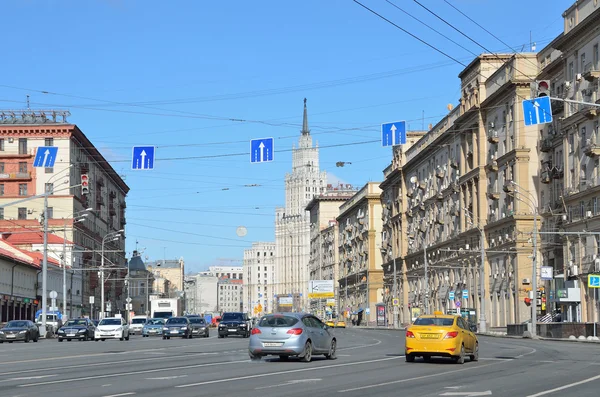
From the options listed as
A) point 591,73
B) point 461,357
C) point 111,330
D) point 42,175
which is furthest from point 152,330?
point 461,357

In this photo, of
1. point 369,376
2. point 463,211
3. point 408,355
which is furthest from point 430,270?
point 369,376

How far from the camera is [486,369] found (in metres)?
26.2

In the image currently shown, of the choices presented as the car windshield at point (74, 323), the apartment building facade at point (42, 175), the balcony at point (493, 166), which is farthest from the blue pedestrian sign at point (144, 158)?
the apartment building facade at point (42, 175)

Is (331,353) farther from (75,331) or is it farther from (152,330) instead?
(152,330)

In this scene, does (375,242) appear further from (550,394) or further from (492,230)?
(550,394)

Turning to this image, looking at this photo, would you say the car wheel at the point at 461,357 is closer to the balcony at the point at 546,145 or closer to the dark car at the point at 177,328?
the dark car at the point at 177,328

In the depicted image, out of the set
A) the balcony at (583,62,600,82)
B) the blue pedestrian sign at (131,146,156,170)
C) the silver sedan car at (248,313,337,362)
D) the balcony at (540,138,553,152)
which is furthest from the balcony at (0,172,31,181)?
the silver sedan car at (248,313,337,362)

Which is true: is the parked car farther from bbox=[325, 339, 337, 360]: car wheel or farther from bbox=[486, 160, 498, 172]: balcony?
bbox=[325, 339, 337, 360]: car wheel

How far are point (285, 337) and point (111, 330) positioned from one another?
31830 mm

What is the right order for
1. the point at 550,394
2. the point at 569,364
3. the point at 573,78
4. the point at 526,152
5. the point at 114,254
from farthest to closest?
the point at 114,254, the point at 526,152, the point at 573,78, the point at 569,364, the point at 550,394

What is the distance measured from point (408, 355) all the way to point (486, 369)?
4066mm

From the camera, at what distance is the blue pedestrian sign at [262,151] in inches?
1687

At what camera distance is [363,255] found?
15225 cm

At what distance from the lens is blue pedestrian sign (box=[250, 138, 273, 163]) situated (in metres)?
42.8
